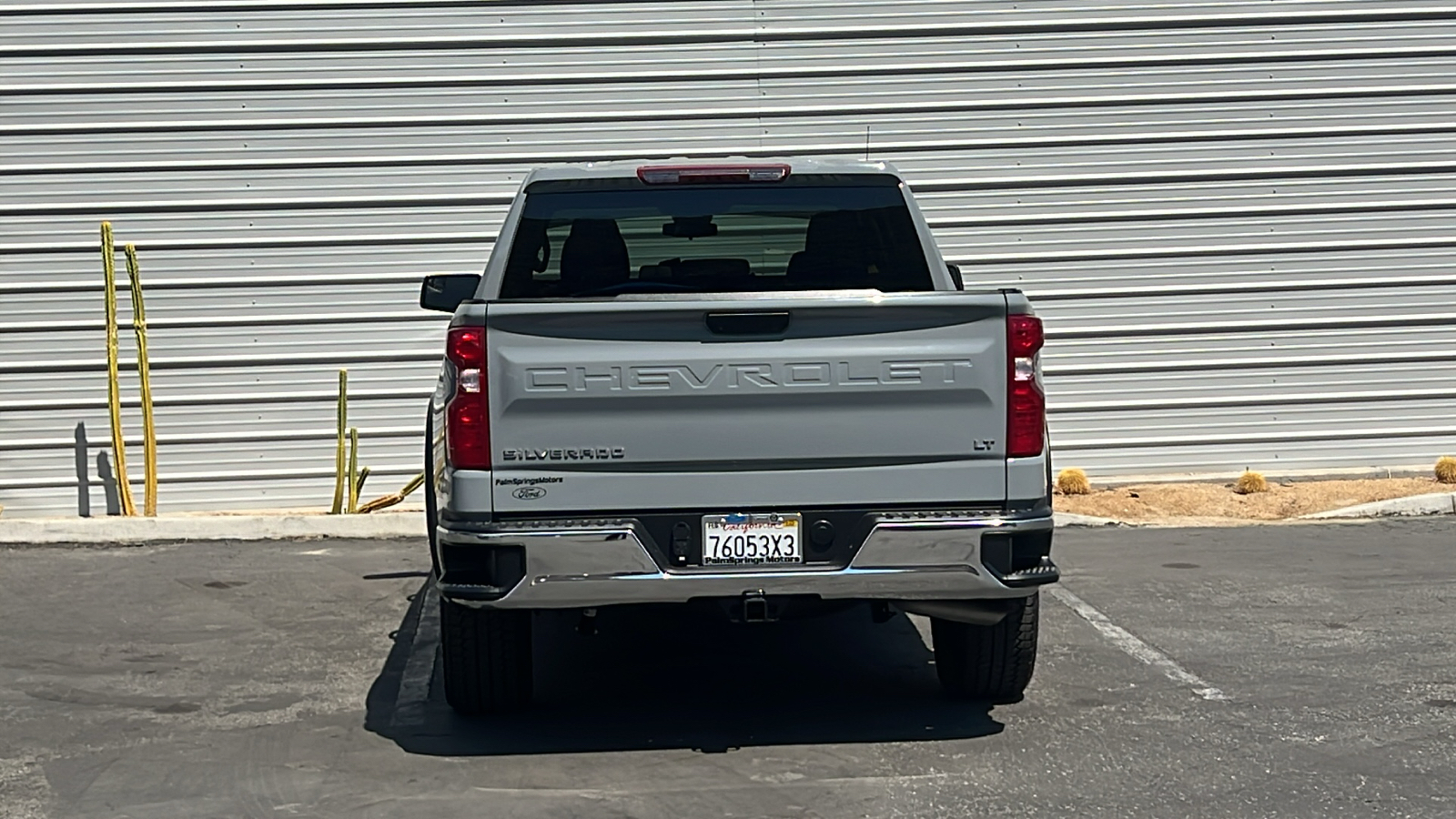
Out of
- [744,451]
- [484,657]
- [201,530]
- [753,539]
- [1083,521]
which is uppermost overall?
[744,451]

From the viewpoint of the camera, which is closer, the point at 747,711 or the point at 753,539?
the point at 753,539

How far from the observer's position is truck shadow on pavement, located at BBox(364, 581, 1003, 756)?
20.1 ft

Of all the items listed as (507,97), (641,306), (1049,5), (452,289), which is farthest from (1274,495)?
(641,306)

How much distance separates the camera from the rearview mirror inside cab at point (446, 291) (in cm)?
746

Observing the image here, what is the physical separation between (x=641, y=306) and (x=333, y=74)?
7079 mm

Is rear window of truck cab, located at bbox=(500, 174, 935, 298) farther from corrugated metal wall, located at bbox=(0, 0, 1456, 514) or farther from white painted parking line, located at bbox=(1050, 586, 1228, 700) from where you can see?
corrugated metal wall, located at bbox=(0, 0, 1456, 514)

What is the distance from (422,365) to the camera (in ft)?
39.9

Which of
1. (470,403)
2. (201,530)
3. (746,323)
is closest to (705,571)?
(746,323)

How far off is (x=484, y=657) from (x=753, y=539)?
46.5 inches

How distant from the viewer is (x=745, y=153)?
1215cm

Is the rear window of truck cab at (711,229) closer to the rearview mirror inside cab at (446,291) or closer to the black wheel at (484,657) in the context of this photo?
the rearview mirror inside cab at (446,291)

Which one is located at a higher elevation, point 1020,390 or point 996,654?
point 1020,390

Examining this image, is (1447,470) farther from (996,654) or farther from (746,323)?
(746,323)

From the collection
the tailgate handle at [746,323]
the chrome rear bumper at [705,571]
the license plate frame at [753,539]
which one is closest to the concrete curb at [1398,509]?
the chrome rear bumper at [705,571]
